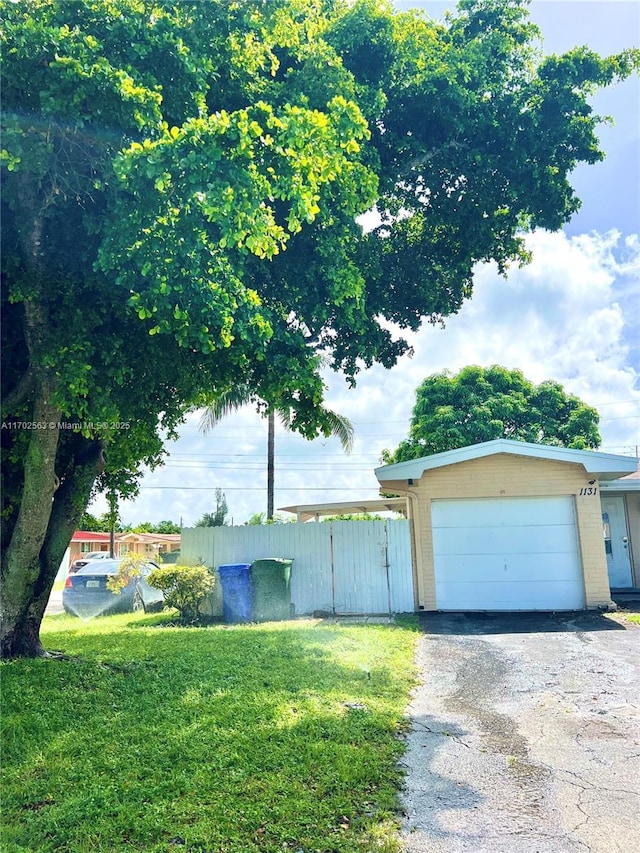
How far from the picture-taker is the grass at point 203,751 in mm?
3135

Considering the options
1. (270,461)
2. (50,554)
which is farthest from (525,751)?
(270,461)

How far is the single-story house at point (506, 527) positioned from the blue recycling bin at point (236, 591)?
331cm

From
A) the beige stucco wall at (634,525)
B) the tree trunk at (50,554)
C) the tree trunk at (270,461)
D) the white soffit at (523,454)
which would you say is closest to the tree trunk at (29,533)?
the tree trunk at (50,554)

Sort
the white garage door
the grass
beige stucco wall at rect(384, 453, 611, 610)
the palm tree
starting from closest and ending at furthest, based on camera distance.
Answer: the grass, beige stucco wall at rect(384, 453, 611, 610), the white garage door, the palm tree

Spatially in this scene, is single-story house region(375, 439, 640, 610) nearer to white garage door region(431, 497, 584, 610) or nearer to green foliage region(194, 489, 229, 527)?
white garage door region(431, 497, 584, 610)

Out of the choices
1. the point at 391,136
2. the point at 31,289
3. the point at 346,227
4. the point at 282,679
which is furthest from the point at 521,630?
the point at 31,289

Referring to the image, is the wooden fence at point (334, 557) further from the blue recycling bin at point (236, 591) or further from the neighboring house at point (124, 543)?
the neighboring house at point (124, 543)

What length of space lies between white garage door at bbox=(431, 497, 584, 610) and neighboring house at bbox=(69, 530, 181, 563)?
28.7 m

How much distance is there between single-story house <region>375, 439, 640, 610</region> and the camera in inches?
445

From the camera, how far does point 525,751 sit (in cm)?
427

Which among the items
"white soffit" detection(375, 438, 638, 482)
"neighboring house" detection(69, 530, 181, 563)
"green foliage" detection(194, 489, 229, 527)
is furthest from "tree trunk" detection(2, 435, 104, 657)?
"neighboring house" detection(69, 530, 181, 563)

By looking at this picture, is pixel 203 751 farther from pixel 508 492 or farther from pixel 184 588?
pixel 508 492

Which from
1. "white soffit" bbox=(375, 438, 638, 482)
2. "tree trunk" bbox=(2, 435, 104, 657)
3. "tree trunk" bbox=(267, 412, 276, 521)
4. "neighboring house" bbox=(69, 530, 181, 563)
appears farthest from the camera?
"neighboring house" bbox=(69, 530, 181, 563)

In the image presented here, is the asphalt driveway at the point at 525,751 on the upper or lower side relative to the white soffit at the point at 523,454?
lower
